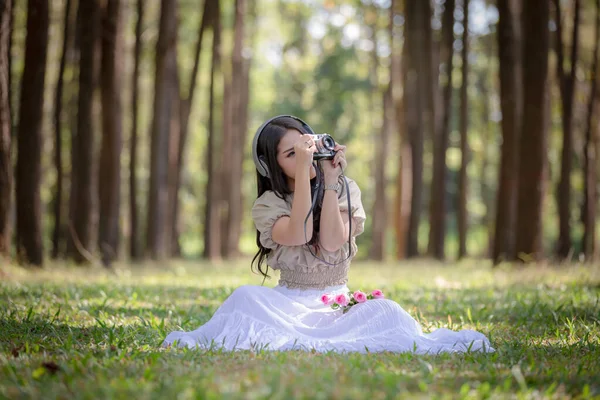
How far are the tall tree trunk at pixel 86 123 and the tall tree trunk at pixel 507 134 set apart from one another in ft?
26.5

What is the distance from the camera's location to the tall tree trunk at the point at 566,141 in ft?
53.6

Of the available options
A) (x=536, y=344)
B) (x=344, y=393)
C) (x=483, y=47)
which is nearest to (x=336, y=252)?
(x=536, y=344)

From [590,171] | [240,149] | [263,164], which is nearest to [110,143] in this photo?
[240,149]

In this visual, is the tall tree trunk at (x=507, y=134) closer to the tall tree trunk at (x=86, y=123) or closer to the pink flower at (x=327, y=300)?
the tall tree trunk at (x=86, y=123)

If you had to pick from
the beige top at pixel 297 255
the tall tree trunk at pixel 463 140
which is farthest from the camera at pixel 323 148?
the tall tree trunk at pixel 463 140

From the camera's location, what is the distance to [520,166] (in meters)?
13.1

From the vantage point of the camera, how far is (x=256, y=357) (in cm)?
425

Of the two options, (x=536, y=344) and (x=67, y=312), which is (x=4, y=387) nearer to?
(x=67, y=312)

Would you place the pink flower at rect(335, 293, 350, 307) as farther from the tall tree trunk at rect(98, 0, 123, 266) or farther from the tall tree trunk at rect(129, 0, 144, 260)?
the tall tree trunk at rect(129, 0, 144, 260)

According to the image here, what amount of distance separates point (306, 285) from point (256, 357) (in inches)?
44.6

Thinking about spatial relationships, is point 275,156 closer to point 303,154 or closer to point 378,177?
point 303,154

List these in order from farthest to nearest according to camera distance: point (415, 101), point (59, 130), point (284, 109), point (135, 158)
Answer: point (284, 109)
point (415, 101)
point (135, 158)
point (59, 130)

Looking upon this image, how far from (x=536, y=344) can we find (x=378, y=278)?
631 centimetres

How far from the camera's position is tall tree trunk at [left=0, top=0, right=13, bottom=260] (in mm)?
9305
